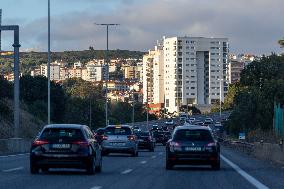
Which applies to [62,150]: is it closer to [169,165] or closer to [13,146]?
[169,165]

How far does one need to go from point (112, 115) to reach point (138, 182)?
422ft

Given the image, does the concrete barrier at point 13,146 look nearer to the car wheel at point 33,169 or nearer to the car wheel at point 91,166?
the car wheel at point 33,169

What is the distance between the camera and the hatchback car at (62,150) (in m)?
26.1

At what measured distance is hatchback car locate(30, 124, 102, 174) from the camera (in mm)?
26125

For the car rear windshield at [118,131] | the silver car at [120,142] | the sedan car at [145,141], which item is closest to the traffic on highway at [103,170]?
the silver car at [120,142]

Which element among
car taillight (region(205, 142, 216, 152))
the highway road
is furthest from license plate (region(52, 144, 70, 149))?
car taillight (region(205, 142, 216, 152))

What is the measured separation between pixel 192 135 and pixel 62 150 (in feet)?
23.2

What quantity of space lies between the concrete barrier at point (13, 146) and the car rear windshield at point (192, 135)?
17259mm

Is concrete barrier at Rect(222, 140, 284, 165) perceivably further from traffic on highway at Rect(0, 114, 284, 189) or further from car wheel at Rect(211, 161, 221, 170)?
car wheel at Rect(211, 161, 221, 170)

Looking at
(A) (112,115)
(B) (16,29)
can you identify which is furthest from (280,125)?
(A) (112,115)

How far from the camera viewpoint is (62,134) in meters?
26.5

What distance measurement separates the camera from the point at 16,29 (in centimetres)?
5400

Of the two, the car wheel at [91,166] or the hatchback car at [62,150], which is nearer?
the hatchback car at [62,150]

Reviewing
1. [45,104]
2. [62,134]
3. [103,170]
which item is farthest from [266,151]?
[45,104]
